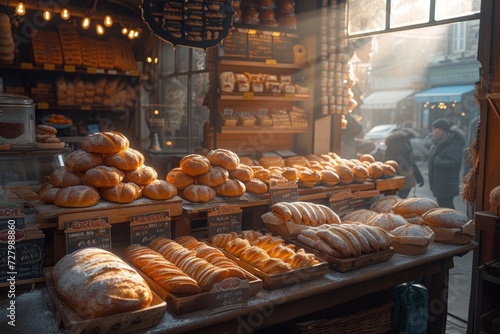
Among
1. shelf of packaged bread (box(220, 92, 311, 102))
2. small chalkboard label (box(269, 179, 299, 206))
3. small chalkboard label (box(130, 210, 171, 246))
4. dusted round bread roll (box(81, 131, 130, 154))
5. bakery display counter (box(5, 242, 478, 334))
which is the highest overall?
shelf of packaged bread (box(220, 92, 311, 102))

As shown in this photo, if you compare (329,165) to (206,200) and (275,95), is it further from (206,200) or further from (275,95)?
(206,200)

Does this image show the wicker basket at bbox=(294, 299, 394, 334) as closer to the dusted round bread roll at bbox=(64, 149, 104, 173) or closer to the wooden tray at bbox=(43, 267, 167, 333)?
the wooden tray at bbox=(43, 267, 167, 333)

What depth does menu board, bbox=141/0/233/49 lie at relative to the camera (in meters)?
3.57

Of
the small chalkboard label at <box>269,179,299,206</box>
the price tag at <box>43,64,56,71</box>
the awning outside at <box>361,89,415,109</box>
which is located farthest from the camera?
the awning outside at <box>361,89,415,109</box>

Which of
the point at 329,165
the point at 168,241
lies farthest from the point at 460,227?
the point at 168,241

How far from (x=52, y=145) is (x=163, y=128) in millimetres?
3730

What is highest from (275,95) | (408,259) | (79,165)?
(275,95)

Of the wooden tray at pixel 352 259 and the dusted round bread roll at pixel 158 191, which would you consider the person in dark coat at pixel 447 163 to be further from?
the dusted round bread roll at pixel 158 191

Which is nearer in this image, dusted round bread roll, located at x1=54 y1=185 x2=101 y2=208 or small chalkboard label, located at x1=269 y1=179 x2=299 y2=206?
dusted round bread roll, located at x1=54 y1=185 x2=101 y2=208

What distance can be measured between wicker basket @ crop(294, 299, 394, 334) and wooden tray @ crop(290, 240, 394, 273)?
370 mm

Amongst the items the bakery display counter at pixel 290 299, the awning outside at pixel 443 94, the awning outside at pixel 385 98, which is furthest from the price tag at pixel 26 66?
the awning outside at pixel 385 98

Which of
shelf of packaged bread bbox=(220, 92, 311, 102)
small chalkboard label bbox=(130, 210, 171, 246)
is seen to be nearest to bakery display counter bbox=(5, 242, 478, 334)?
small chalkboard label bbox=(130, 210, 171, 246)

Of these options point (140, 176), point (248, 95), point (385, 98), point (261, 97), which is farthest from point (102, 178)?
point (385, 98)

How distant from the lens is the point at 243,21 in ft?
15.2
